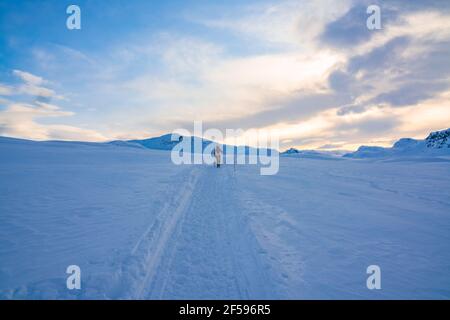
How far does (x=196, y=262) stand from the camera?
5242 millimetres

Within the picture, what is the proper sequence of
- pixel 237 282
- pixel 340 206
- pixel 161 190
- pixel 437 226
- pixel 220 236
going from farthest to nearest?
pixel 161 190 < pixel 340 206 < pixel 437 226 < pixel 220 236 < pixel 237 282

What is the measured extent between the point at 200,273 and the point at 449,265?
6.05m

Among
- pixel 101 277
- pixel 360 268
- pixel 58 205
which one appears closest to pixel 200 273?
pixel 101 277

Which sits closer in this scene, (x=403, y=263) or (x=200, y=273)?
(x=200, y=273)

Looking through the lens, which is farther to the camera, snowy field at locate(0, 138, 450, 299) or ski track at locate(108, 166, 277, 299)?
snowy field at locate(0, 138, 450, 299)

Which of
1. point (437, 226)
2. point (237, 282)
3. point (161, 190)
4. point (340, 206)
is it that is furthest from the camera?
point (161, 190)

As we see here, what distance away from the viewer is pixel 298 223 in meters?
8.33

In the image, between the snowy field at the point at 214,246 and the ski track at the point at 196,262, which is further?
the snowy field at the point at 214,246

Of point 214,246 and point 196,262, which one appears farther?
point 214,246

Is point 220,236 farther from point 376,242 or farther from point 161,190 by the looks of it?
point 161,190

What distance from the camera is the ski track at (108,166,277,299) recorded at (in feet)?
14.0

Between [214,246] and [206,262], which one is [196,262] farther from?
[214,246]

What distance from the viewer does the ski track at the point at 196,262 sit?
4.26 metres

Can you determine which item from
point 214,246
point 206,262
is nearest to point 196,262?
point 206,262
